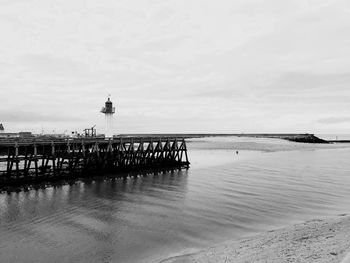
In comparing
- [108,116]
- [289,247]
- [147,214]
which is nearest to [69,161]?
[108,116]

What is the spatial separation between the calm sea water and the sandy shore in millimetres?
1087

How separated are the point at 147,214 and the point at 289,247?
831cm

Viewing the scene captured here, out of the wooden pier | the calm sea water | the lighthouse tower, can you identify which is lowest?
the calm sea water

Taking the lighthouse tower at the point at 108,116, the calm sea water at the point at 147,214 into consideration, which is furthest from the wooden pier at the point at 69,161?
the calm sea water at the point at 147,214

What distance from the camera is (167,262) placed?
1077 centimetres

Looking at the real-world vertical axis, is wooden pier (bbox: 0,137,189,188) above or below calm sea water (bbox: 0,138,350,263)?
above

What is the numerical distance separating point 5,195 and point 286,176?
23262mm

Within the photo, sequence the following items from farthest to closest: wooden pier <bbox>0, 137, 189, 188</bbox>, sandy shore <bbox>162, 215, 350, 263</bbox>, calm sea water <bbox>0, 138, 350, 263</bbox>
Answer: wooden pier <bbox>0, 137, 189, 188</bbox> → calm sea water <bbox>0, 138, 350, 263</bbox> → sandy shore <bbox>162, 215, 350, 263</bbox>

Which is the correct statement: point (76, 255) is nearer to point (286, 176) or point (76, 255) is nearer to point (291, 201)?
point (291, 201)

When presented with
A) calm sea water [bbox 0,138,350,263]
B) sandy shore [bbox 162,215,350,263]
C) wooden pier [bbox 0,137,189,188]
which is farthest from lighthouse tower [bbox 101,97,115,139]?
sandy shore [bbox 162,215,350,263]

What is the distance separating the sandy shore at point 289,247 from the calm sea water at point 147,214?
109 centimetres

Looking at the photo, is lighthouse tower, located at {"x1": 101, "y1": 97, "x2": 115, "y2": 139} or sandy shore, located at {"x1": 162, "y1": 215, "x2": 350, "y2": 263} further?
lighthouse tower, located at {"x1": 101, "y1": 97, "x2": 115, "y2": 139}

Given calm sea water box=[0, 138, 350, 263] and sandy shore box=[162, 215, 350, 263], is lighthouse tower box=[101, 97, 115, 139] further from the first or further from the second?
sandy shore box=[162, 215, 350, 263]

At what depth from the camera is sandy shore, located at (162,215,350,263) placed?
9241 mm
